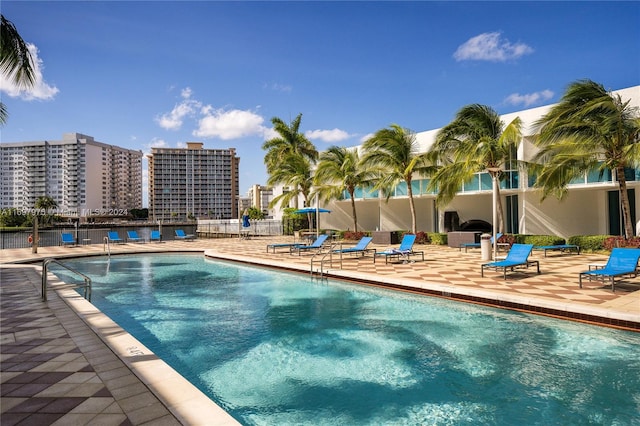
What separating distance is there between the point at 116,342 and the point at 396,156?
17.8 metres

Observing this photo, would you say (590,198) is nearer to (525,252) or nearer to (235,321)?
(525,252)

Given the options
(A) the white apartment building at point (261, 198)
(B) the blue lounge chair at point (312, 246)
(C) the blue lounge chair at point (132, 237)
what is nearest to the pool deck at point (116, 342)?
(B) the blue lounge chair at point (312, 246)

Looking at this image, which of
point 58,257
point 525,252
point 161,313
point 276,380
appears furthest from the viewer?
point 58,257

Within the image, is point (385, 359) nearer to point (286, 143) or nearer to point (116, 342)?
point (116, 342)

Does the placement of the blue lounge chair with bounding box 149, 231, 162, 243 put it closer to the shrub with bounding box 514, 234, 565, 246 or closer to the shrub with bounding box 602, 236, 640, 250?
the shrub with bounding box 514, 234, 565, 246

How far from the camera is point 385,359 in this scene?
5.34 metres

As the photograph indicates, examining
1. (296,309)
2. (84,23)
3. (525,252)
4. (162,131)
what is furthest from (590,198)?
(162,131)

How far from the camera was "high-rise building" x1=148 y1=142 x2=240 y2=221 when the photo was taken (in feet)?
449

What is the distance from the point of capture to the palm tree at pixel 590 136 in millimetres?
12852

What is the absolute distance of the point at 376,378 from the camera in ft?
15.5

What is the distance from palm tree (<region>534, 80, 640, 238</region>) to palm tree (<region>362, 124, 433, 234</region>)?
21.1 ft

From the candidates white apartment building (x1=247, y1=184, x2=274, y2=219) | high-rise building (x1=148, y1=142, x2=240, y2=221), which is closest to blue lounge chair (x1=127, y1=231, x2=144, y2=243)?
white apartment building (x1=247, y1=184, x2=274, y2=219)

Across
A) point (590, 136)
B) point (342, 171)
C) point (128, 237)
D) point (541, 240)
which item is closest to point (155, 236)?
point (128, 237)

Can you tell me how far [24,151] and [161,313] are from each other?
151 meters
